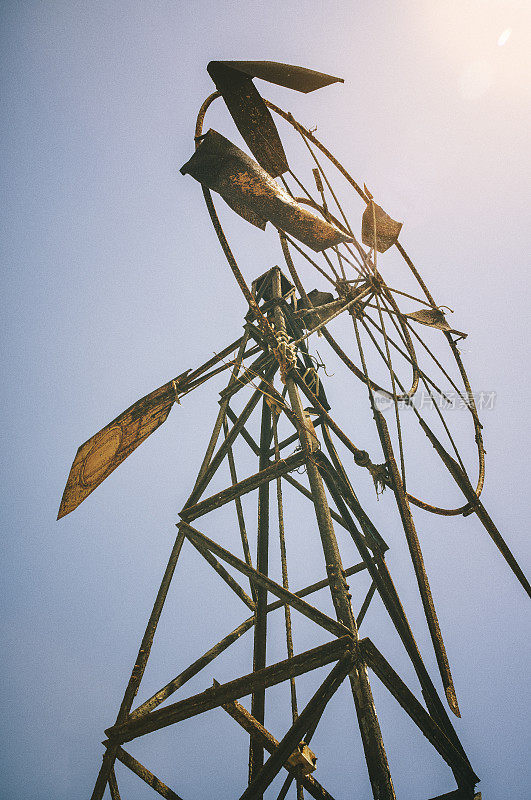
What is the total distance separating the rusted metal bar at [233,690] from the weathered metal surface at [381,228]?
181 inches

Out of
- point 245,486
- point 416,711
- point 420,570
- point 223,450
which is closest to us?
point 416,711

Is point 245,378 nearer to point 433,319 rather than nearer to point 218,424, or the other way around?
point 218,424

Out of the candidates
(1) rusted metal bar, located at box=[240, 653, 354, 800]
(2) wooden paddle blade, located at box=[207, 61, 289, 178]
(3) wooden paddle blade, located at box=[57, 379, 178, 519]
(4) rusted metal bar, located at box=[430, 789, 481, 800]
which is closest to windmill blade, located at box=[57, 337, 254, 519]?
(3) wooden paddle blade, located at box=[57, 379, 178, 519]

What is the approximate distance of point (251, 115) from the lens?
4.16 metres

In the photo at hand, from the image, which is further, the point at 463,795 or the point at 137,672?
the point at 137,672

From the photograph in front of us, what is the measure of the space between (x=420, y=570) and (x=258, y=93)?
451 cm

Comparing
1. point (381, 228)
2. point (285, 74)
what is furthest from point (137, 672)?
point (381, 228)

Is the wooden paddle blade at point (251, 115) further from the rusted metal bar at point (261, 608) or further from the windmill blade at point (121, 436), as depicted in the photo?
the rusted metal bar at point (261, 608)

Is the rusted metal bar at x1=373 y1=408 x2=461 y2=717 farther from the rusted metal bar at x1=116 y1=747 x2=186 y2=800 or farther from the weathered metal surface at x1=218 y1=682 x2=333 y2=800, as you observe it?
the rusted metal bar at x1=116 y1=747 x2=186 y2=800

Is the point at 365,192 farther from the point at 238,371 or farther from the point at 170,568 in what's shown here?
the point at 170,568

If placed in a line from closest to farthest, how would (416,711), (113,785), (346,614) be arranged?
(416,711)
(346,614)
(113,785)

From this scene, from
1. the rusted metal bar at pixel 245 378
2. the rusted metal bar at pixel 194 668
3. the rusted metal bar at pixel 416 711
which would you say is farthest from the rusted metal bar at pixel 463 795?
the rusted metal bar at pixel 245 378

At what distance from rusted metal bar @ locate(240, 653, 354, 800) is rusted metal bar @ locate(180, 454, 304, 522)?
1.59m

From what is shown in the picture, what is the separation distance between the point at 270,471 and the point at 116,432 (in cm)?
200
